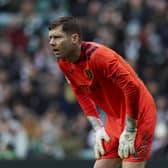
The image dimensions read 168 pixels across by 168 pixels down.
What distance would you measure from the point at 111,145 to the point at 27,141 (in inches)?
132

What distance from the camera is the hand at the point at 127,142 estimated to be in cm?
586

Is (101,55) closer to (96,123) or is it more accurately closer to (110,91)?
(110,91)

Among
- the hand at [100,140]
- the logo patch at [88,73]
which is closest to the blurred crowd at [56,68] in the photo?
the hand at [100,140]

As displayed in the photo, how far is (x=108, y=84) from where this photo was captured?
237 inches

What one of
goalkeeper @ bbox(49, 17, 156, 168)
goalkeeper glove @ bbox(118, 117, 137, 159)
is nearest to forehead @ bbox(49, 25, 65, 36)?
goalkeeper @ bbox(49, 17, 156, 168)

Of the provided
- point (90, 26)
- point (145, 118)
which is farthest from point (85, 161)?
point (90, 26)

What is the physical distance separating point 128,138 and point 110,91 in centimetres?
46

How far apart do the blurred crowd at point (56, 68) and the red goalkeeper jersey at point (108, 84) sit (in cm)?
296

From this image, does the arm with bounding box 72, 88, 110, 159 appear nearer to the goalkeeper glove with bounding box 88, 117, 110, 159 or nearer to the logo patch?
the goalkeeper glove with bounding box 88, 117, 110, 159

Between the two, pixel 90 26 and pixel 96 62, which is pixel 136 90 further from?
pixel 90 26

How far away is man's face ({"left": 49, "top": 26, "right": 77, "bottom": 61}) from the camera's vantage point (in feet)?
19.2

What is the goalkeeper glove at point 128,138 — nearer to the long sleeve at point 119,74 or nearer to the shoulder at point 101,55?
the long sleeve at point 119,74

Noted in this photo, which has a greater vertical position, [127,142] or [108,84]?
[108,84]

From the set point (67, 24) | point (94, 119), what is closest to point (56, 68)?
point (94, 119)
